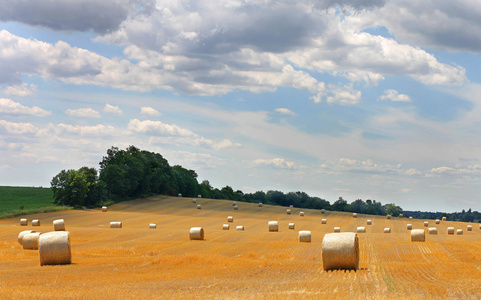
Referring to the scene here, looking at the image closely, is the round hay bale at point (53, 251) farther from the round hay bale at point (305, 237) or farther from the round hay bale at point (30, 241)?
the round hay bale at point (305, 237)

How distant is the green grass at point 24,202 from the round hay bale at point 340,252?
2237 inches

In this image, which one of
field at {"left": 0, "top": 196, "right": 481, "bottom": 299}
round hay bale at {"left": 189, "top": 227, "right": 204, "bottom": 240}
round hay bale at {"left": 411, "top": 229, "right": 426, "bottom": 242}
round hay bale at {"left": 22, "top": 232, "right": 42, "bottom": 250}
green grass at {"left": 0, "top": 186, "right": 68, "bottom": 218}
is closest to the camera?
field at {"left": 0, "top": 196, "right": 481, "bottom": 299}

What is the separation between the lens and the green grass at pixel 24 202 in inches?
2966

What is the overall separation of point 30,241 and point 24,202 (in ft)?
204

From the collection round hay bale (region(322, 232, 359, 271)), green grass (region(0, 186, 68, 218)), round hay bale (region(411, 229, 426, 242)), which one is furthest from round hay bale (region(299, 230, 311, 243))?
green grass (region(0, 186, 68, 218))

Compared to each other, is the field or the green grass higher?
the green grass

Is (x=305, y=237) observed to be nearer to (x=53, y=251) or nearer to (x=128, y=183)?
(x=53, y=251)

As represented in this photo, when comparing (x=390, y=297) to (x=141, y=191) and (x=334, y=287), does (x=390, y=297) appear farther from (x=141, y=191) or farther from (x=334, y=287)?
(x=141, y=191)

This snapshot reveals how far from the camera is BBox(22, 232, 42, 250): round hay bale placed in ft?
110

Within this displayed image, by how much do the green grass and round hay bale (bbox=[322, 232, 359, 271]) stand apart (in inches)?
2237

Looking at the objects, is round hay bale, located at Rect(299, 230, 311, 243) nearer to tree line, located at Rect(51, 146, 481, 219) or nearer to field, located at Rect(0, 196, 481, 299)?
field, located at Rect(0, 196, 481, 299)

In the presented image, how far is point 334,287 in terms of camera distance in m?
18.3

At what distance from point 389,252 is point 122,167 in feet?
238

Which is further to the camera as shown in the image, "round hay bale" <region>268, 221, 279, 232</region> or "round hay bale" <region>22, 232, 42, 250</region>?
"round hay bale" <region>268, 221, 279, 232</region>
